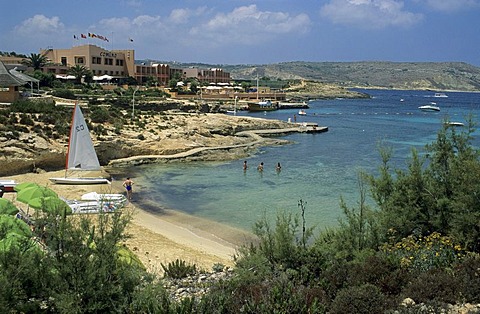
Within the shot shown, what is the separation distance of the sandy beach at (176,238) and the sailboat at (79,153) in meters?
0.77

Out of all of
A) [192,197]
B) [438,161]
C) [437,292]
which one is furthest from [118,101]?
[437,292]

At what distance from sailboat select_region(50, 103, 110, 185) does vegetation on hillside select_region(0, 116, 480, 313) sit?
15.0 m

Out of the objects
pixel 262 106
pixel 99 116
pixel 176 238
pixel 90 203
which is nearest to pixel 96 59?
pixel 262 106

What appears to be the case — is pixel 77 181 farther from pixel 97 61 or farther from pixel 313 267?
pixel 97 61

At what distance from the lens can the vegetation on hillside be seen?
729 centimetres

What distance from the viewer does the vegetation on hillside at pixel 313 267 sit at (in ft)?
23.9

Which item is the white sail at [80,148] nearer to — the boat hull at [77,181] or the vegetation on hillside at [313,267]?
the boat hull at [77,181]

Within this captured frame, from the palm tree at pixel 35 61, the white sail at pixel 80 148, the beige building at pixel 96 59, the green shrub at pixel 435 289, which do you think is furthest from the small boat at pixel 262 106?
the green shrub at pixel 435 289

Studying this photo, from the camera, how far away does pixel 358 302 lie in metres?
7.32

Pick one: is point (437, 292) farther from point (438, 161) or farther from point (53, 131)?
point (53, 131)

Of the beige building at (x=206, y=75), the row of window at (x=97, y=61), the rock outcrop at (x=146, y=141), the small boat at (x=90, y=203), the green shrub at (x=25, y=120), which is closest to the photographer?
the small boat at (x=90, y=203)

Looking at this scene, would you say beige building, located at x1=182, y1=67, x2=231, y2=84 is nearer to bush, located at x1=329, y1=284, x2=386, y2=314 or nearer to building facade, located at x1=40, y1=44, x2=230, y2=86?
building facade, located at x1=40, y1=44, x2=230, y2=86

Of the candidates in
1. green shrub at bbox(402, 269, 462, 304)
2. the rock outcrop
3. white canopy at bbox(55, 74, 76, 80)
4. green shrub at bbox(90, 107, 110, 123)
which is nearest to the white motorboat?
the rock outcrop

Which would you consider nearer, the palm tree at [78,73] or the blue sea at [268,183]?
the blue sea at [268,183]
